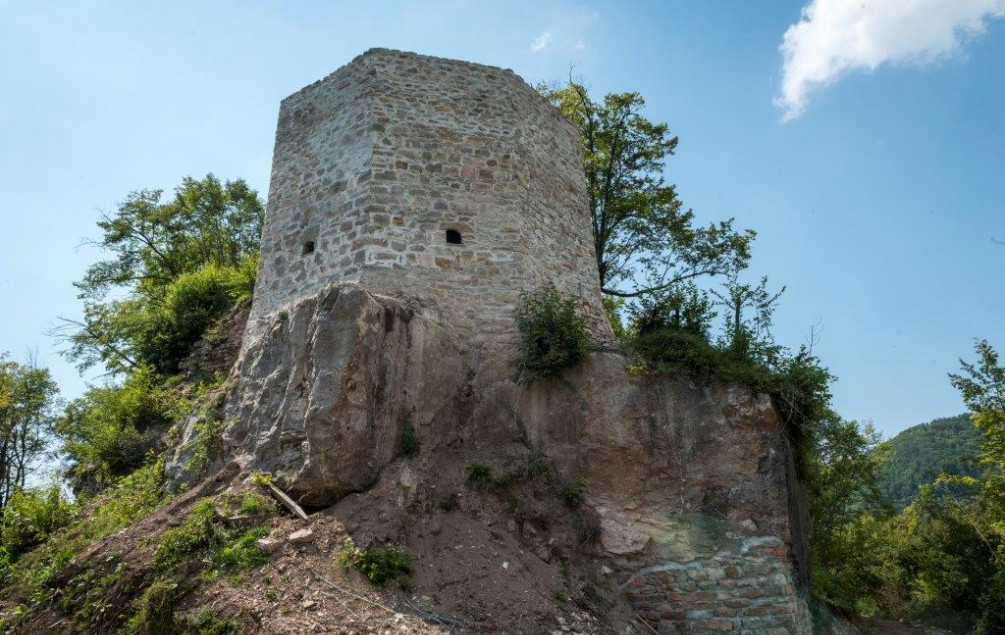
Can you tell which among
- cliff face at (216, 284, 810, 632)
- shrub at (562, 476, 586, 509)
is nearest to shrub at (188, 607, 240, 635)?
cliff face at (216, 284, 810, 632)

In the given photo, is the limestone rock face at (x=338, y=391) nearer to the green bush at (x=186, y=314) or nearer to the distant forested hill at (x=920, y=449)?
the green bush at (x=186, y=314)

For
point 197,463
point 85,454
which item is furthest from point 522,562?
point 85,454

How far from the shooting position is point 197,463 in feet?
29.6

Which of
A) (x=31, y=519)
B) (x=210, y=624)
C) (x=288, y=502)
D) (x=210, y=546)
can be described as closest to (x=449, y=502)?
(x=288, y=502)

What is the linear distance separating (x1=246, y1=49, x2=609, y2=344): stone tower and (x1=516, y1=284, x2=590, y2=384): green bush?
0.34 meters

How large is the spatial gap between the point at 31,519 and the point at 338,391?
17.9ft

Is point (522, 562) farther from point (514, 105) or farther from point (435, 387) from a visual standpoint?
point (514, 105)

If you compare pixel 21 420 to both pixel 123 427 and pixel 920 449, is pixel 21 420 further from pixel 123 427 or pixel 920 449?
pixel 920 449

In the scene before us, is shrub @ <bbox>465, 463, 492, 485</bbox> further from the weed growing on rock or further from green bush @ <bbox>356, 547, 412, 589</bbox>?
green bush @ <bbox>356, 547, 412, 589</bbox>

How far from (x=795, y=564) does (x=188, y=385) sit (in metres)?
9.83

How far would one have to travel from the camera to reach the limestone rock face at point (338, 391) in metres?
7.63

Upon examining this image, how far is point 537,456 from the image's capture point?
8797mm

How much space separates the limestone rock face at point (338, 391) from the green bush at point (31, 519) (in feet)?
10.2

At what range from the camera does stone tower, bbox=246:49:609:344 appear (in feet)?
32.0
